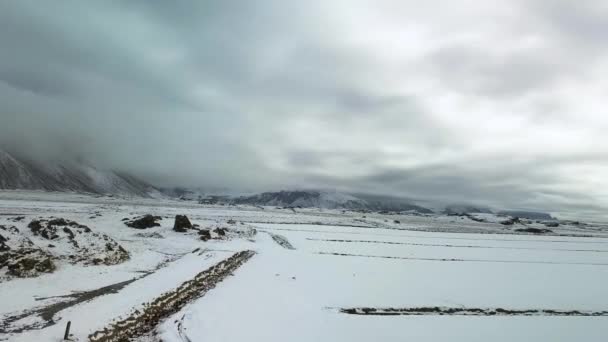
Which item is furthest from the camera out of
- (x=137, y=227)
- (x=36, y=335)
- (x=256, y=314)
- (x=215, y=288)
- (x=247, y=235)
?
(x=247, y=235)

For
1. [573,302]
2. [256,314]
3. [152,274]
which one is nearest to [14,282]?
[152,274]

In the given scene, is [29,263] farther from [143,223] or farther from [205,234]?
[143,223]

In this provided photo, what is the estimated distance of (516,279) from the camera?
26.6 meters

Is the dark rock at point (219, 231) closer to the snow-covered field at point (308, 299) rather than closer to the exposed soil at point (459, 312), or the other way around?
the snow-covered field at point (308, 299)

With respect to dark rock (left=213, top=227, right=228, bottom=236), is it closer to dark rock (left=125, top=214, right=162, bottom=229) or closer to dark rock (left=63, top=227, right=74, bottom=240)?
dark rock (left=125, top=214, right=162, bottom=229)

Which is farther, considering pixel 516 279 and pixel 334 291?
pixel 516 279

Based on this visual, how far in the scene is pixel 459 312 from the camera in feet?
56.2

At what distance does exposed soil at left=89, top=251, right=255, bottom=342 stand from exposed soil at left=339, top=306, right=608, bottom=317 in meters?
7.33

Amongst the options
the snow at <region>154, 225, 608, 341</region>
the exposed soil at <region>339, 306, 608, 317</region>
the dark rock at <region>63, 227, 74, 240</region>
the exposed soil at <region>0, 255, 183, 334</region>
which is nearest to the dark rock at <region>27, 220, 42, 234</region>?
the dark rock at <region>63, 227, 74, 240</region>

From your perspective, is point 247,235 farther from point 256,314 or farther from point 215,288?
point 256,314

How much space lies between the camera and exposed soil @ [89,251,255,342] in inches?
446

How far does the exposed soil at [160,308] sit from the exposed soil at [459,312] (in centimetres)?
733

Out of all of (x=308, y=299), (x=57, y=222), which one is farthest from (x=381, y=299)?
(x=57, y=222)

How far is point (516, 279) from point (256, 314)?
863 inches
